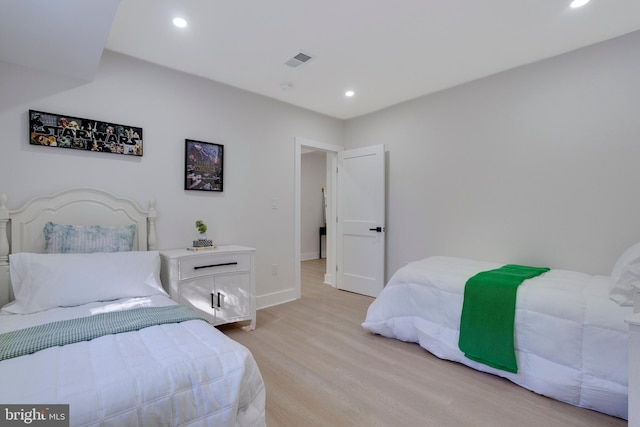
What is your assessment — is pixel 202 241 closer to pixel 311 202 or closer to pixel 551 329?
pixel 551 329

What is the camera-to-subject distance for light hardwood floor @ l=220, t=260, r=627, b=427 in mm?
1710

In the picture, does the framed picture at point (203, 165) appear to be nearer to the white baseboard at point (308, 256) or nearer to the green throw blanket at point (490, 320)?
the green throw blanket at point (490, 320)

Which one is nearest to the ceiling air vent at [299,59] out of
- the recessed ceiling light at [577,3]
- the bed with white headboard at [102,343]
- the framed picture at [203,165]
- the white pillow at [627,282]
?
the framed picture at [203,165]

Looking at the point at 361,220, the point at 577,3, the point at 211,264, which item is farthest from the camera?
the point at 361,220

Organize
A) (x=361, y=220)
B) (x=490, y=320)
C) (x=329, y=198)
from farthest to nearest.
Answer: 1. (x=329, y=198)
2. (x=361, y=220)
3. (x=490, y=320)

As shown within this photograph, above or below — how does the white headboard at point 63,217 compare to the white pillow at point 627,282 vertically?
above

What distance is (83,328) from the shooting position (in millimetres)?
1446

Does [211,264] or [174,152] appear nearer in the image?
[211,264]

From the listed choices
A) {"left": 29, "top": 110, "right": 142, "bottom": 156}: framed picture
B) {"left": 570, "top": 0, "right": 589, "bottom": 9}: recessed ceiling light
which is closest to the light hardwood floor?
{"left": 29, "top": 110, "right": 142, "bottom": 156}: framed picture

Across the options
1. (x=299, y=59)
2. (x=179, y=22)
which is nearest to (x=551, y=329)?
(x=299, y=59)

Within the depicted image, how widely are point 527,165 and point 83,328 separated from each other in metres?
3.69

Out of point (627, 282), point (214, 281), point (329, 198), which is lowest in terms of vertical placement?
point (214, 281)

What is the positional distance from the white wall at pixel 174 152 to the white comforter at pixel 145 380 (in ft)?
5.66

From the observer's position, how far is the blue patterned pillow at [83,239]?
85.8 inches
